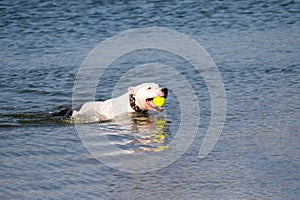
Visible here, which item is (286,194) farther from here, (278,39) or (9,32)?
(9,32)

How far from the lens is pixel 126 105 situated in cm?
919

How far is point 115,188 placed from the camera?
21.1 ft

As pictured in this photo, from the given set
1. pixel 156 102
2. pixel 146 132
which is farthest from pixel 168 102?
pixel 146 132

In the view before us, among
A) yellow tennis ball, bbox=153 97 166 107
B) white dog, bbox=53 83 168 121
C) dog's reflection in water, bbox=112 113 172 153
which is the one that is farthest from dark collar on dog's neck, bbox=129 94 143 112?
yellow tennis ball, bbox=153 97 166 107

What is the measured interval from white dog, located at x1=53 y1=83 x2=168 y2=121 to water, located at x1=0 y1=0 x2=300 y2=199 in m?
0.37

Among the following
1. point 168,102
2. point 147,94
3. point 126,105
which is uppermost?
point 147,94

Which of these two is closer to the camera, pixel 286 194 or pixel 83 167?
pixel 286 194

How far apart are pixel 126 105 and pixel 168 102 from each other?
38.6 inches

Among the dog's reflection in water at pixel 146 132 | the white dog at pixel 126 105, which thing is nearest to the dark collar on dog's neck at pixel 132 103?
the white dog at pixel 126 105

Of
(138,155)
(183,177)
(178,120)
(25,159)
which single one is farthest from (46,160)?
(178,120)

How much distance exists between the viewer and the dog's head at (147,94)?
8914mm

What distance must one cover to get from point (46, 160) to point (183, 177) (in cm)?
152

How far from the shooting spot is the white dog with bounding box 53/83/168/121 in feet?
29.5

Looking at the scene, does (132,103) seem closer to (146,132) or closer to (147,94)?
(147,94)
